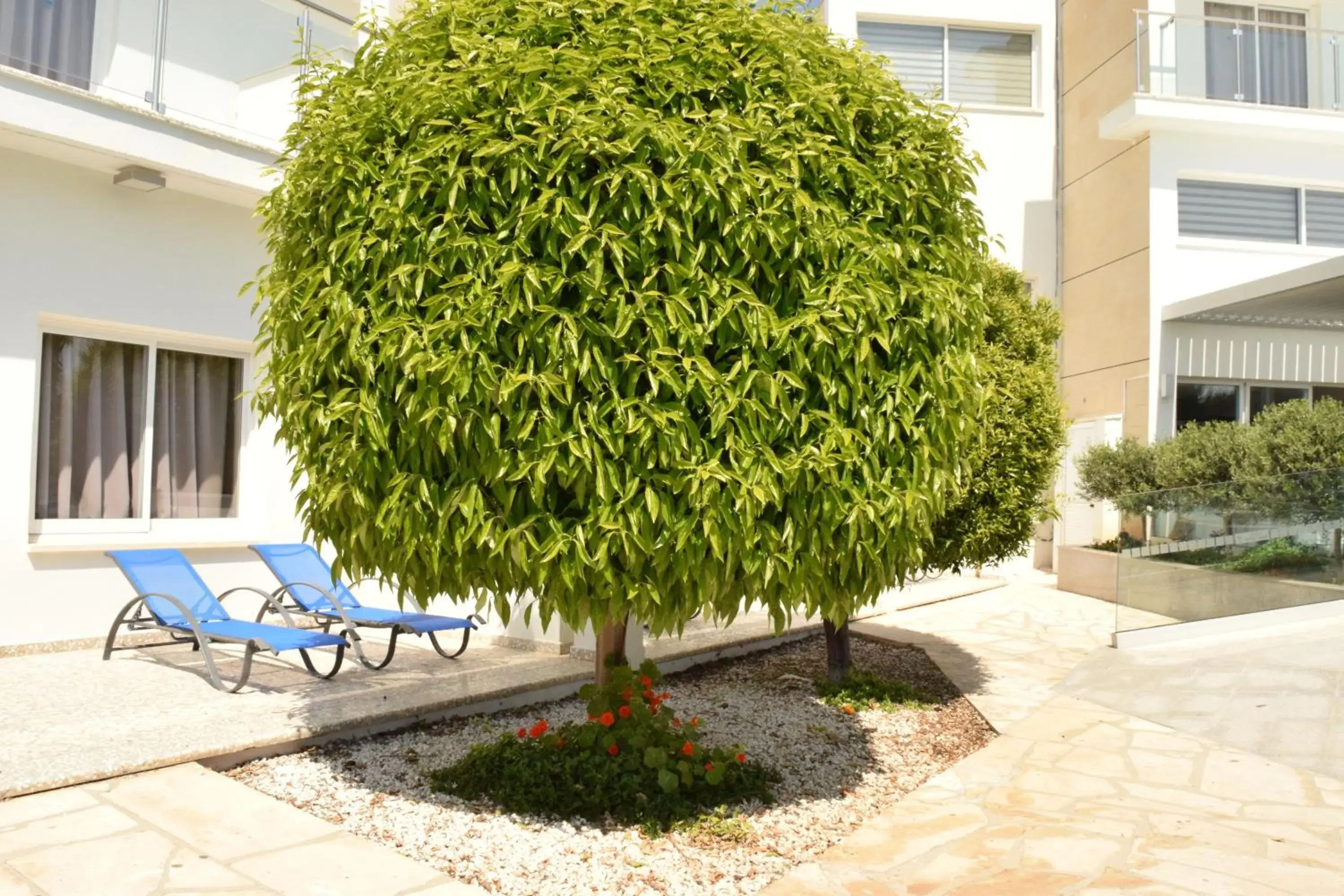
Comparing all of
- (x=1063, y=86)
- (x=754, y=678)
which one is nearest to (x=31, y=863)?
(x=754, y=678)

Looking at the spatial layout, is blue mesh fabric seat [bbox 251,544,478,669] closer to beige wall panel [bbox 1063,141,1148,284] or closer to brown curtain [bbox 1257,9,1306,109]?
beige wall panel [bbox 1063,141,1148,284]

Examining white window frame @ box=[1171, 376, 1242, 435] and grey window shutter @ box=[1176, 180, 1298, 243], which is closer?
white window frame @ box=[1171, 376, 1242, 435]

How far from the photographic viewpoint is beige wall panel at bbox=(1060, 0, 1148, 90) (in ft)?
52.9

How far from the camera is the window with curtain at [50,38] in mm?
7781

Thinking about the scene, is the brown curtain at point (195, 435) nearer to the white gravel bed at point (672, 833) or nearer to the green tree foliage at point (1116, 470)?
the white gravel bed at point (672, 833)

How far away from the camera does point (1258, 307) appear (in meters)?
14.2

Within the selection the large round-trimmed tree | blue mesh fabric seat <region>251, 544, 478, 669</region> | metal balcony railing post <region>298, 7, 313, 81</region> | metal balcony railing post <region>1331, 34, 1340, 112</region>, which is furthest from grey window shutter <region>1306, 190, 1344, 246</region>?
metal balcony railing post <region>298, 7, 313, 81</region>

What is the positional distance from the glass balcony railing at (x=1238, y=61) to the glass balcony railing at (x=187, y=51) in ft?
39.2

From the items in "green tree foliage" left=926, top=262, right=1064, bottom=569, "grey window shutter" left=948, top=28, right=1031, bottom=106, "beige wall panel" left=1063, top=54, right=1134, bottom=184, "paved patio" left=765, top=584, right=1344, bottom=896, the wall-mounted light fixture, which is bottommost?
"paved patio" left=765, top=584, right=1344, bottom=896

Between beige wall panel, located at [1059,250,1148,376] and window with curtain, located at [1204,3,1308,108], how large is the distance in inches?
120

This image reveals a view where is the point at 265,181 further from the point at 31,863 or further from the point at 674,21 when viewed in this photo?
the point at 31,863

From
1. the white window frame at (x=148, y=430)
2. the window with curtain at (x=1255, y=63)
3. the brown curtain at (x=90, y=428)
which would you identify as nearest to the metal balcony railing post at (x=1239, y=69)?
the window with curtain at (x=1255, y=63)

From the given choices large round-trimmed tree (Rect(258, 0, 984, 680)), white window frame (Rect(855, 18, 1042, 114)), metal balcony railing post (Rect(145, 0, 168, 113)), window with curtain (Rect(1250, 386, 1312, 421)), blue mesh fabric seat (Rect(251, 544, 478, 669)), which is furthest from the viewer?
white window frame (Rect(855, 18, 1042, 114))

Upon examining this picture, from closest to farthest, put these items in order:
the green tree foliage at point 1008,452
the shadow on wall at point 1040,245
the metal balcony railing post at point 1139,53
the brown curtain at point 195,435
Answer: the green tree foliage at point 1008,452 < the brown curtain at point 195,435 < the metal balcony railing post at point 1139,53 < the shadow on wall at point 1040,245
